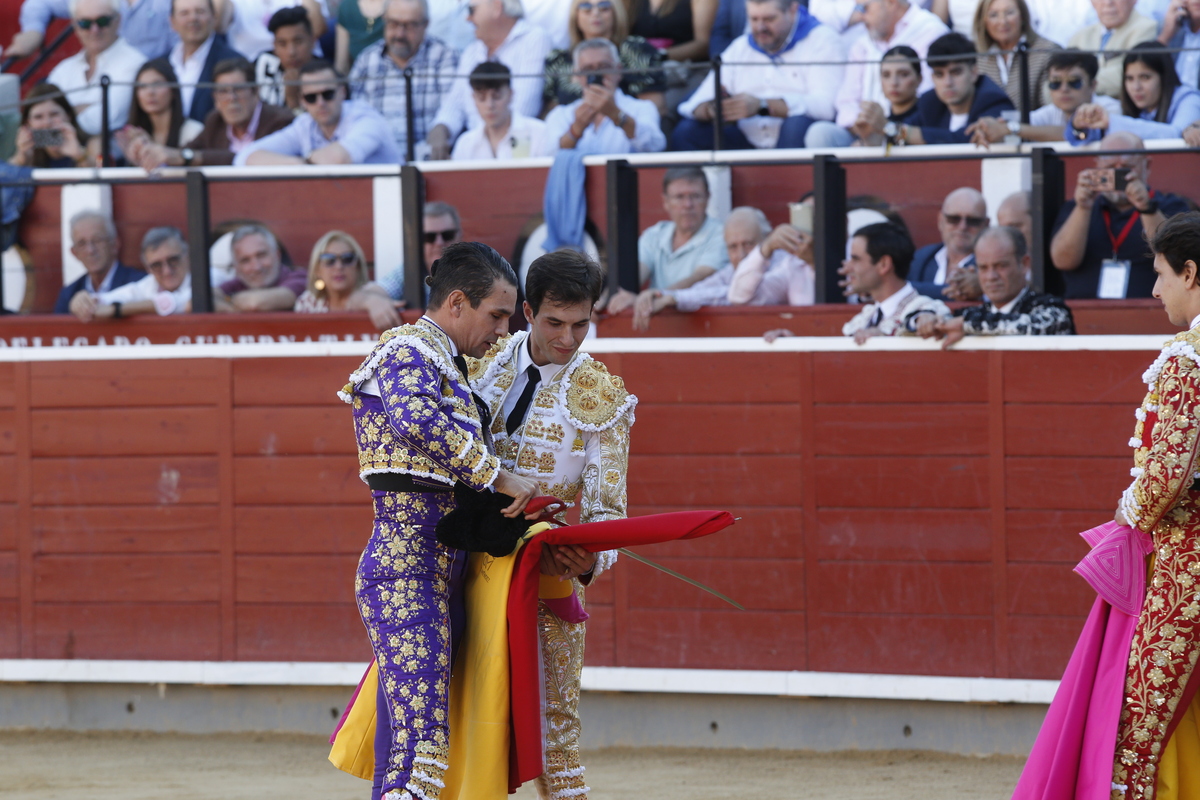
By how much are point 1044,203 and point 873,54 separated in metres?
1.46

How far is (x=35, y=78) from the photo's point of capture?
7711 millimetres

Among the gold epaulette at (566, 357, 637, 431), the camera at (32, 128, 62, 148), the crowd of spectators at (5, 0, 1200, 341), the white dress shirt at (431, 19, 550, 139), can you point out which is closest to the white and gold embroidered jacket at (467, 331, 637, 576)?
the gold epaulette at (566, 357, 637, 431)

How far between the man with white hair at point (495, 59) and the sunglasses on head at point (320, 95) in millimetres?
460

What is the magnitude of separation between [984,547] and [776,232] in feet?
4.36

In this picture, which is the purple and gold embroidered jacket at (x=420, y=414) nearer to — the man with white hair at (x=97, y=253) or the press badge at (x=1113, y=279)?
the press badge at (x=1113, y=279)

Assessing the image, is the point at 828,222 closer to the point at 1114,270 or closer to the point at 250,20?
the point at 1114,270

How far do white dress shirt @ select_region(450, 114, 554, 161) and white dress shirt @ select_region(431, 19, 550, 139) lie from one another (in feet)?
0.39

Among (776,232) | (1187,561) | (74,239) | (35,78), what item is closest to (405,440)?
(1187,561)

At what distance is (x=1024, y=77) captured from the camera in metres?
5.22

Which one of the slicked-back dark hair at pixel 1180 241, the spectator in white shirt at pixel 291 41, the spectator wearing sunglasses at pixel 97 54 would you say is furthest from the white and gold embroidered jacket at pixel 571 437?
the spectator wearing sunglasses at pixel 97 54

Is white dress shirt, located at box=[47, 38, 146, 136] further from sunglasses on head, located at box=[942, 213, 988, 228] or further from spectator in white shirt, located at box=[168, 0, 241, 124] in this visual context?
sunglasses on head, located at box=[942, 213, 988, 228]

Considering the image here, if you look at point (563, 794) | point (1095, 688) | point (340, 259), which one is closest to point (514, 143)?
point (340, 259)

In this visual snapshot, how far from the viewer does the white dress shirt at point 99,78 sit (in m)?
6.79

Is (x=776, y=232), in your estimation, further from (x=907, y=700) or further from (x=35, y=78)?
(x=35, y=78)
